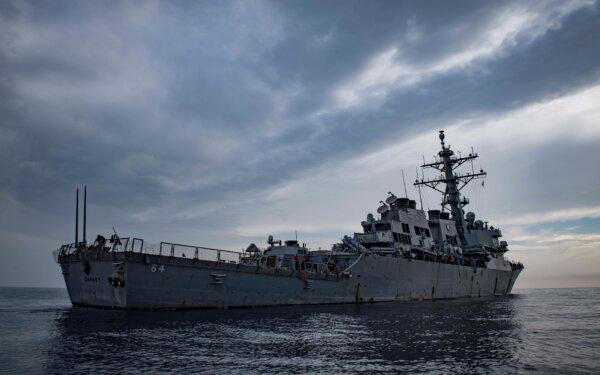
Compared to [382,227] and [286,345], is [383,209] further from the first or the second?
[286,345]

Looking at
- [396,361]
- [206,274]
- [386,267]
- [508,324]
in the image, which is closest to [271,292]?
[206,274]

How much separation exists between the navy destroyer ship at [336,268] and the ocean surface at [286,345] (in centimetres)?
208

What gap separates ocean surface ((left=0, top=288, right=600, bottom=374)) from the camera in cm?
1142

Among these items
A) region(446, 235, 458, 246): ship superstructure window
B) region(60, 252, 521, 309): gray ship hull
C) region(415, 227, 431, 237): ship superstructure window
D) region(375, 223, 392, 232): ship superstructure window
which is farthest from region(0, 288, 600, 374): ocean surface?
region(446, 235, 458, 246): ship superstructure window

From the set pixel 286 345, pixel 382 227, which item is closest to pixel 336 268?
pixel 382 227

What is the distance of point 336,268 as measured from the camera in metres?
33.2

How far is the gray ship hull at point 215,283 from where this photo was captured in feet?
75.6

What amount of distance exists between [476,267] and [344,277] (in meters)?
23.7

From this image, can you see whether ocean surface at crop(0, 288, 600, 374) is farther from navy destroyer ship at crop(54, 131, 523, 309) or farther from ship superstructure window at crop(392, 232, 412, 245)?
ship superstructure window at crop(392, 232, 412, 245)

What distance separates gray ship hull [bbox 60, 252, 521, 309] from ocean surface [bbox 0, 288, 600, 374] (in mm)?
1497

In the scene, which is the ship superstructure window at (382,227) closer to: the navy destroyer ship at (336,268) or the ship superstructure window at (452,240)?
the navy destroyer ship at (336,268)

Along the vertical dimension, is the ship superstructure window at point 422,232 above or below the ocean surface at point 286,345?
above

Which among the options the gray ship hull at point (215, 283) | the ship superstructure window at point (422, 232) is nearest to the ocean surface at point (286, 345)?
the gray ship hull at point (215, 283)

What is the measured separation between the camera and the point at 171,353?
41.9ft
